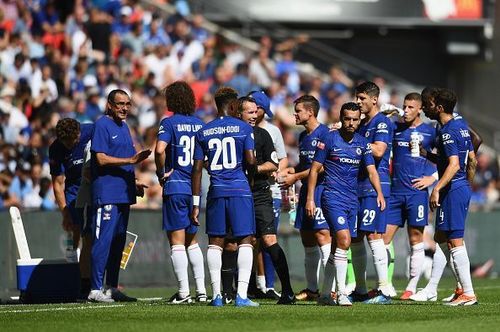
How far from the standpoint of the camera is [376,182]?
1502 centimetres

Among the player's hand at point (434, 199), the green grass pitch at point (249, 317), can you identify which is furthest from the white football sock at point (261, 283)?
the player's hand at point (434, 199)

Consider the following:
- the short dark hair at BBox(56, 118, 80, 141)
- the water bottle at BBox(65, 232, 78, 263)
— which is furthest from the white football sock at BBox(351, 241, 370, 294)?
the short dark hair at BBox(56, 118, 80, 141)

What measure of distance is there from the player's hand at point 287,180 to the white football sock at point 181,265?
5.35 feet

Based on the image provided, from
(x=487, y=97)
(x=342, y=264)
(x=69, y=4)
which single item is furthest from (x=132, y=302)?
(x=487, y=97)

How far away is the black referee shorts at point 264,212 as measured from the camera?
15070mm

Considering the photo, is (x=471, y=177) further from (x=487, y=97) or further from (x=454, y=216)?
(x=487, y=97)

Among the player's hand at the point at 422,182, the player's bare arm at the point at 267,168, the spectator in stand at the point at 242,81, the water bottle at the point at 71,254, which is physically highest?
the spectator in stand at the point at 242,81

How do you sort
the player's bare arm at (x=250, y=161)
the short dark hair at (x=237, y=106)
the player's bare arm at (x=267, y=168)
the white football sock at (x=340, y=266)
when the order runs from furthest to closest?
the player's bare arm at (x=267, y=168)
the short dark hair at (x=237, y=106)
the white football sock at (x=340, y=266)
the player's bare arm at (x=250, y=161)

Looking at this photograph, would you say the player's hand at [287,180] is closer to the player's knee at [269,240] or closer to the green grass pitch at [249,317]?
the player's knee at [269,240]

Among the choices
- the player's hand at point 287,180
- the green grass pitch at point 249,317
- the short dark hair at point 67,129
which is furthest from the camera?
the short dark hair at point 67,129

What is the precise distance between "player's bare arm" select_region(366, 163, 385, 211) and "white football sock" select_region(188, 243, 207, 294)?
7.14 feet

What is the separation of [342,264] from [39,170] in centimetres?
837

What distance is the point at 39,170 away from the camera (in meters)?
21.5

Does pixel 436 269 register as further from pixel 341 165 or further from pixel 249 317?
pixel 249 317
